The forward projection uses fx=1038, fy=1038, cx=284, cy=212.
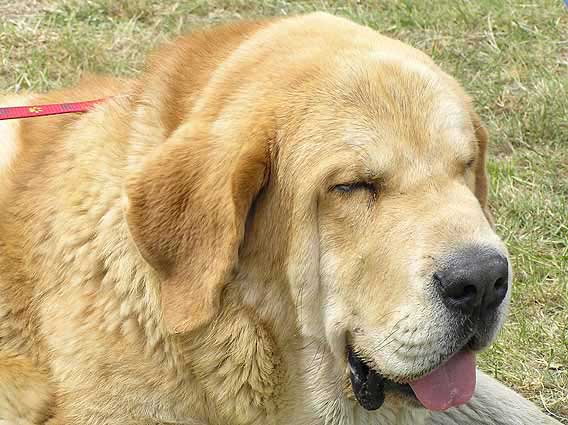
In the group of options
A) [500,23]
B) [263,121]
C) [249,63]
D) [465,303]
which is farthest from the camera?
[500,23]

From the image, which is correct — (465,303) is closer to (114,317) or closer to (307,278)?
(307,278)

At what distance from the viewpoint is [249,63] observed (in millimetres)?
3477

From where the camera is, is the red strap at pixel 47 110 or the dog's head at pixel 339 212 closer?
the dog's head at pixel 339 212

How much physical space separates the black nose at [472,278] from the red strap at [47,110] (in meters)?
1.54

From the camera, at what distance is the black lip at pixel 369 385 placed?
3.36 metres

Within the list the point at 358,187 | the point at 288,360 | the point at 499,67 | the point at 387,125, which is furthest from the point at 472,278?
the point at 499,67

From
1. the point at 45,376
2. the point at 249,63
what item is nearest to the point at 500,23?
the point at 249,63

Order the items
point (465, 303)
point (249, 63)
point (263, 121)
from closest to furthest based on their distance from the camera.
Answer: point (465, 303) < point (263, 121) < point (249, 63)

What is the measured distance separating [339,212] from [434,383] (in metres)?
0.63

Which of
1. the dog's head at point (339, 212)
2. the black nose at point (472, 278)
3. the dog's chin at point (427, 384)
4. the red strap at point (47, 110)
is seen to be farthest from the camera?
the red strap at point (47, 110)

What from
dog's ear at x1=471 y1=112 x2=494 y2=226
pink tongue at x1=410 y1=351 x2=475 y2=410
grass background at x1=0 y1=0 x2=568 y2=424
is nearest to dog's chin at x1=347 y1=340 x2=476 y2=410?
pink tongue at x1=410 y1=351 x2=475 y2=410

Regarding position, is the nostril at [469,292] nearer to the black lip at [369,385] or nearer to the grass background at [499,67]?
the black lip at [369,385]

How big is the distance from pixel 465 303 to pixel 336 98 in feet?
2.51

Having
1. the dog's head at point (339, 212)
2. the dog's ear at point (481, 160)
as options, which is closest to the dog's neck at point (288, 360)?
the dog's head at point (339, 212)
